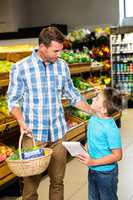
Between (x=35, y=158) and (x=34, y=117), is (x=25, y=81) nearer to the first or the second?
(x=34, y=117)

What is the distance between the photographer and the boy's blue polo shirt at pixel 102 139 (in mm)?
2658

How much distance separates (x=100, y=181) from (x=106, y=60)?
7771mm

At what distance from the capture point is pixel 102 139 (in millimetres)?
2688

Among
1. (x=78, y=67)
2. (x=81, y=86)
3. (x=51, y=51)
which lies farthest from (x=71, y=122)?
(x=51, y=51)

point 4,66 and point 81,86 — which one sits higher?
point 4,66

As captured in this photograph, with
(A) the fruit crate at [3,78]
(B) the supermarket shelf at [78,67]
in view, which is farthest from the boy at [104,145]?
(B) the supermarket shelf at [78,67]

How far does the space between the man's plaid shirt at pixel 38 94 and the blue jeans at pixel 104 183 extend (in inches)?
20.5

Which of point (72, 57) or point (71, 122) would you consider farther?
point (72, 57)

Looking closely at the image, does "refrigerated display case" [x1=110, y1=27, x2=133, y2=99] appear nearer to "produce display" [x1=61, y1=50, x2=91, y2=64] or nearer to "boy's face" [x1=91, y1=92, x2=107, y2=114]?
"produce display" [x1=61, y1=50, x2=91, y2=64]

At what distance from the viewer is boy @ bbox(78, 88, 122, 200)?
105 inches

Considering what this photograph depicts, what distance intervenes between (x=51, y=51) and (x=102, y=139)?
32.7 inches

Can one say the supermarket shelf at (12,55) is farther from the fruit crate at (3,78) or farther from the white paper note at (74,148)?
the white paper note at (74,148)

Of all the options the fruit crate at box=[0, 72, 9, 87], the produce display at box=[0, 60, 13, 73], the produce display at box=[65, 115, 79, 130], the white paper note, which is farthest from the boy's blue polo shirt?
the produce display at box=[65, 115, 79, 130]

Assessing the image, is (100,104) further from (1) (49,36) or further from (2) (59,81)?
(1) (49,36)
